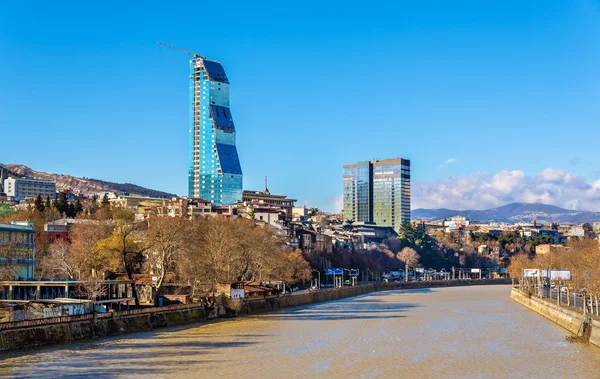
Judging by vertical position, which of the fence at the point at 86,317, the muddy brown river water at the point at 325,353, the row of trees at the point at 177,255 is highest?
the row of trees at the point at 177,255

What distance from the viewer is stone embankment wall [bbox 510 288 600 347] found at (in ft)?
193

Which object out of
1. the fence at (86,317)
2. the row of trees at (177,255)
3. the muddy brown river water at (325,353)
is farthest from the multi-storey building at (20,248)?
the muddy brown river water at (325,353)

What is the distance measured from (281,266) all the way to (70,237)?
2979cm

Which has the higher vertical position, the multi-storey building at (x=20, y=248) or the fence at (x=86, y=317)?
the multi-storey building at (x=20, y=248)

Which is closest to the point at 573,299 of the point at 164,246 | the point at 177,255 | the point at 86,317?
the point at 177,255

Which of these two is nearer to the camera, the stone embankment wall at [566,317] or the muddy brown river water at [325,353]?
the muddy brown river water at [325,353]

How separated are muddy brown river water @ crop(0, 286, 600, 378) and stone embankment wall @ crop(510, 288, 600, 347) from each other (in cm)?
107

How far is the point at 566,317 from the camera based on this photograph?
242 ft

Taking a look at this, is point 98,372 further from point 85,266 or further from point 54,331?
point 85,266

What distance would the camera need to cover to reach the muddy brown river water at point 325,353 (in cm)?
4528

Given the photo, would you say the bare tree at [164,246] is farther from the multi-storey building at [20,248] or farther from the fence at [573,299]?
the fence at [573,299]

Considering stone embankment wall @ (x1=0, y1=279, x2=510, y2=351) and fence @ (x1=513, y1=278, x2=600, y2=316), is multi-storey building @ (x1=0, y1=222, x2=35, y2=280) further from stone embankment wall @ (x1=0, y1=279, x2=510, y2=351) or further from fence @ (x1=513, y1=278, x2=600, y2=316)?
fence @ (x1=513, y1=278, x2=600, y2=316)

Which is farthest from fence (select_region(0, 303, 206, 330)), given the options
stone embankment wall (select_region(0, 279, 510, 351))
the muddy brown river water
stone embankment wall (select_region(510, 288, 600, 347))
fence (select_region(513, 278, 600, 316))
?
fence (select_region(513, 278, 600, 316))

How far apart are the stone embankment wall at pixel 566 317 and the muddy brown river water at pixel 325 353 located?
107cm
